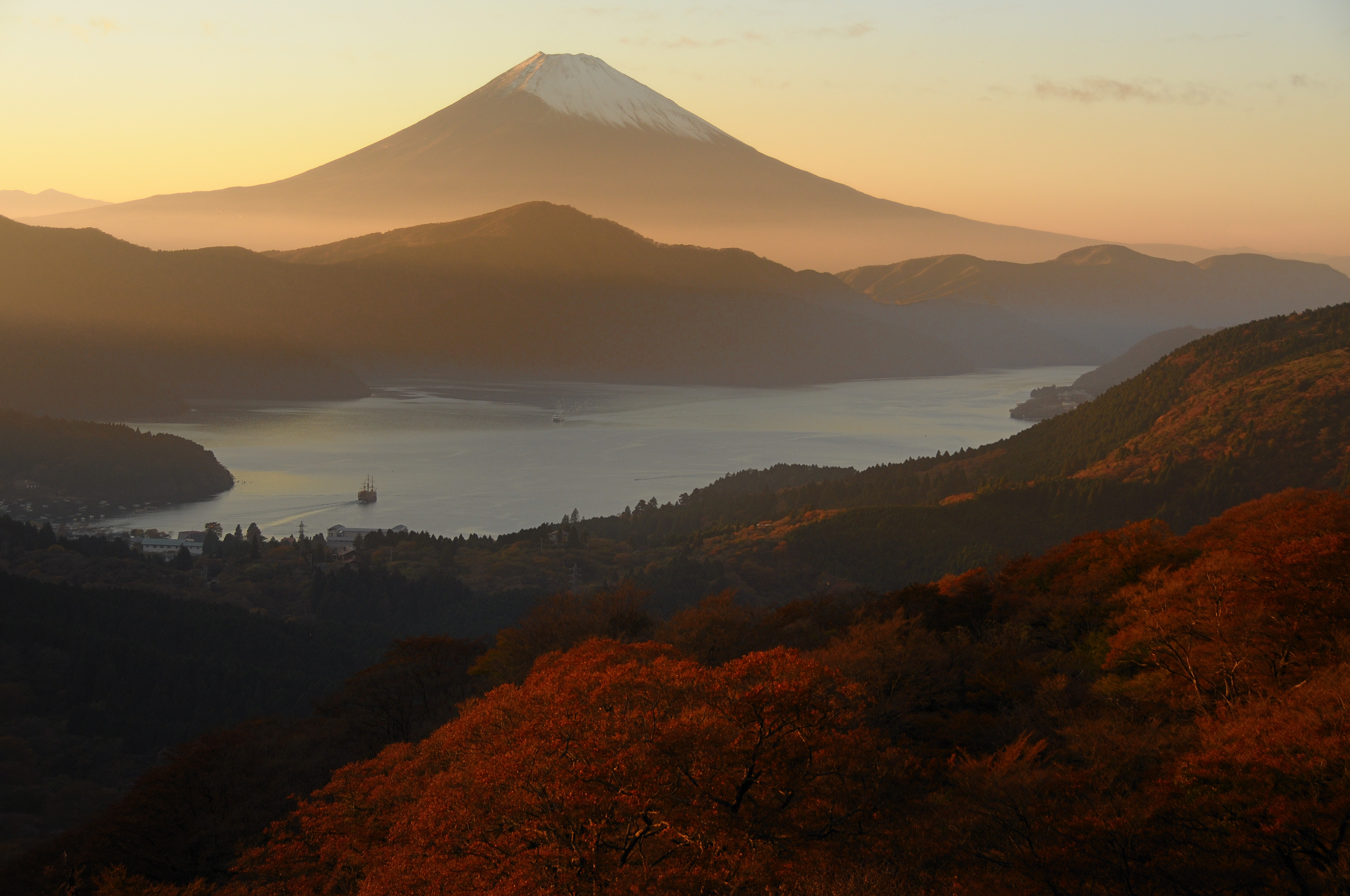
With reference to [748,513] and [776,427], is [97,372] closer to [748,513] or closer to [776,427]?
A: [776,427]

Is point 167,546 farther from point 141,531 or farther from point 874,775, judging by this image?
point 874,775

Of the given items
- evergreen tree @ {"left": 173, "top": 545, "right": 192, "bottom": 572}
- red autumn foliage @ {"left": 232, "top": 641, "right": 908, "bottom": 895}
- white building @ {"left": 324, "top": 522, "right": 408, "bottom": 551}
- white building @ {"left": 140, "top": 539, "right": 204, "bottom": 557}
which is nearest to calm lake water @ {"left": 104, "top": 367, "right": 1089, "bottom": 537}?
white building @ {"left": 324, "top": 522, "right": 408, "bottom": 551}

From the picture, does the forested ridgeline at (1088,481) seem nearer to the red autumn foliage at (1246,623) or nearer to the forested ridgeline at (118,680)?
the forested ridgeline at (118,680)

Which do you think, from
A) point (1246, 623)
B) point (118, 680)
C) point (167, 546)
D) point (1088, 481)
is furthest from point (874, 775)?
point (167, 546)

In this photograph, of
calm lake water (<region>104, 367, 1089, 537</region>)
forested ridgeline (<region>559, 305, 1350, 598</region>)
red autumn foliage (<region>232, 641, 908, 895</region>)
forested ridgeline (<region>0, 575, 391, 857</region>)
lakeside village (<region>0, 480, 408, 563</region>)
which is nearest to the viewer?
red autumn foliage (<region>232, 641, 908, 895</region>)

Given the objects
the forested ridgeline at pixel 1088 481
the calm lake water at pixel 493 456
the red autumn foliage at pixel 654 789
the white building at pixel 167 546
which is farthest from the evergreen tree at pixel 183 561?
the red autumn foliage at pixel 654 789

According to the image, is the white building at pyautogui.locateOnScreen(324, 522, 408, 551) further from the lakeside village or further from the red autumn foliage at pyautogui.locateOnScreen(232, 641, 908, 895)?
the red autumn foliage at pyautogui.locateOnScreen(232, 641, 908, 895)

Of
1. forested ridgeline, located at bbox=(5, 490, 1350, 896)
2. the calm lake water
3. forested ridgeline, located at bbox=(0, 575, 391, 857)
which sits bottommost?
forested ridgeline, located at bbox=(0, 575, 391, 857)
